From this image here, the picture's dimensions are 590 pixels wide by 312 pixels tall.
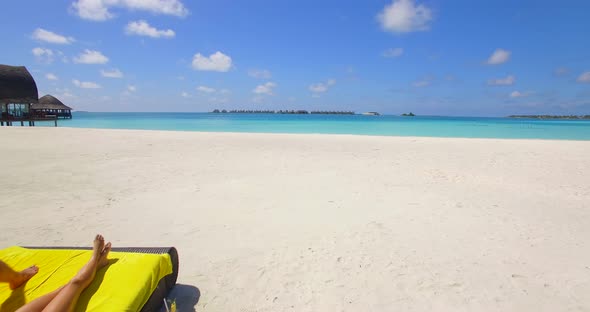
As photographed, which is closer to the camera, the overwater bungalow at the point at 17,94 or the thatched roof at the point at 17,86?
the overwater bungalow at the point at 17,94

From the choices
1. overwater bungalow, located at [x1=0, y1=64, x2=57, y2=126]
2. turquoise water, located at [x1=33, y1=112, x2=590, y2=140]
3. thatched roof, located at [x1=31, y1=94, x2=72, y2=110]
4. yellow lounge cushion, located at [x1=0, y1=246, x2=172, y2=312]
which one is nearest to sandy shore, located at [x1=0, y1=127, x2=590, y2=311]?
yellow lounge cushion, located at [x1=0, y1=246, x2=172, y2=312]

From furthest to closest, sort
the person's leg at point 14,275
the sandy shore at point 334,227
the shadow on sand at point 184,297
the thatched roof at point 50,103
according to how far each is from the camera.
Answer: the thatched roof at point 50,103 < the sandy shore at point 334,227 < the shadow on sand at point 184,297 < the person's leg at point 14,275

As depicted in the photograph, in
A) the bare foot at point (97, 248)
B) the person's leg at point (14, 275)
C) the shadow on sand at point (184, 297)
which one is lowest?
the shadow on sand at point (184, 297)

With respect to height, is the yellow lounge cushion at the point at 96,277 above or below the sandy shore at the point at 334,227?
above

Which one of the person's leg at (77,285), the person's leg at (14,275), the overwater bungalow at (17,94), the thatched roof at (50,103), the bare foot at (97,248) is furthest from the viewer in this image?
the thatched roof at (50,103)

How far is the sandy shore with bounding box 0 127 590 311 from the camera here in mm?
2598

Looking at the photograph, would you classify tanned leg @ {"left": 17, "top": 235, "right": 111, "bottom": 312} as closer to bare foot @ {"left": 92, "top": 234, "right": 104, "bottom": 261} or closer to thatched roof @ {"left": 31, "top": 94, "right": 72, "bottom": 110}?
bare foot @ {"left": 92, "top": 234, "right": 104, "bottom": 261}

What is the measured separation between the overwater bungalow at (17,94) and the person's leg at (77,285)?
33.0 m

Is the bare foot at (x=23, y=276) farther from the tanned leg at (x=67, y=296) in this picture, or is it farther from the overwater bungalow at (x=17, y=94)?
the overwater bungalow at (x=17, y=94)

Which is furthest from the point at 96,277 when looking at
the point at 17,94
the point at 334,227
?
the point at 17,94

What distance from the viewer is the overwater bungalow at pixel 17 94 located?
87.7ft

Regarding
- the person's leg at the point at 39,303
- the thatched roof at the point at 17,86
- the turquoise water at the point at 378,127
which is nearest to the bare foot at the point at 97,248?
the person's leg at the point at 39,303

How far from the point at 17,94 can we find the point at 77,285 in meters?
36.7

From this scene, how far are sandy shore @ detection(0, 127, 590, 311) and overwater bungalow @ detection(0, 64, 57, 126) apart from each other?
26.2 m
